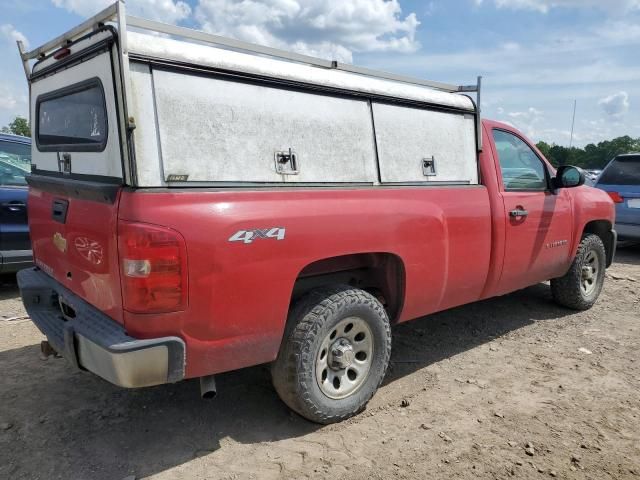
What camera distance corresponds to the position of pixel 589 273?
552cm

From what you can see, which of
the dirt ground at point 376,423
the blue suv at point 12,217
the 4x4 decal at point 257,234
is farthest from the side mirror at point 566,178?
the blue suv at point 12,217

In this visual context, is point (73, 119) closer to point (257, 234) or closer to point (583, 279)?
point (257, 234)

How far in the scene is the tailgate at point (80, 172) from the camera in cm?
247

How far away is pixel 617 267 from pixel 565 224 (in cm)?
368

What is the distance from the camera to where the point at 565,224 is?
4840 millimetres

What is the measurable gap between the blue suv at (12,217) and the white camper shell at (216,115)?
2071 millimetres

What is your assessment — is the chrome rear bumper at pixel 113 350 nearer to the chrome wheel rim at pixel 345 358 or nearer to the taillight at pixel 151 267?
the taillight at pixel 151 267

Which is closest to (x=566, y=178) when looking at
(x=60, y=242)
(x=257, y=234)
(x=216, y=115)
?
(x=257, y=234)

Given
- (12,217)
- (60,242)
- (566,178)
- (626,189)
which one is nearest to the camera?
(60,242)

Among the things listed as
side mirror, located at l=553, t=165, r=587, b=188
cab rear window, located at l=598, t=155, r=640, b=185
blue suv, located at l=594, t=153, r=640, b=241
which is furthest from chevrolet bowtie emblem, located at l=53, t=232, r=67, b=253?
cab rear window, located at l=598, t=155, r=640, b=185

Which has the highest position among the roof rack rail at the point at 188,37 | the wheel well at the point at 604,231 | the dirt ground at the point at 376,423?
the roof rack rail at the point at 188,37

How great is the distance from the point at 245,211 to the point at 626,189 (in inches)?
319

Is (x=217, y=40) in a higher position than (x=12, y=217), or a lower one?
higher

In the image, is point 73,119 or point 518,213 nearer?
point 73,119
